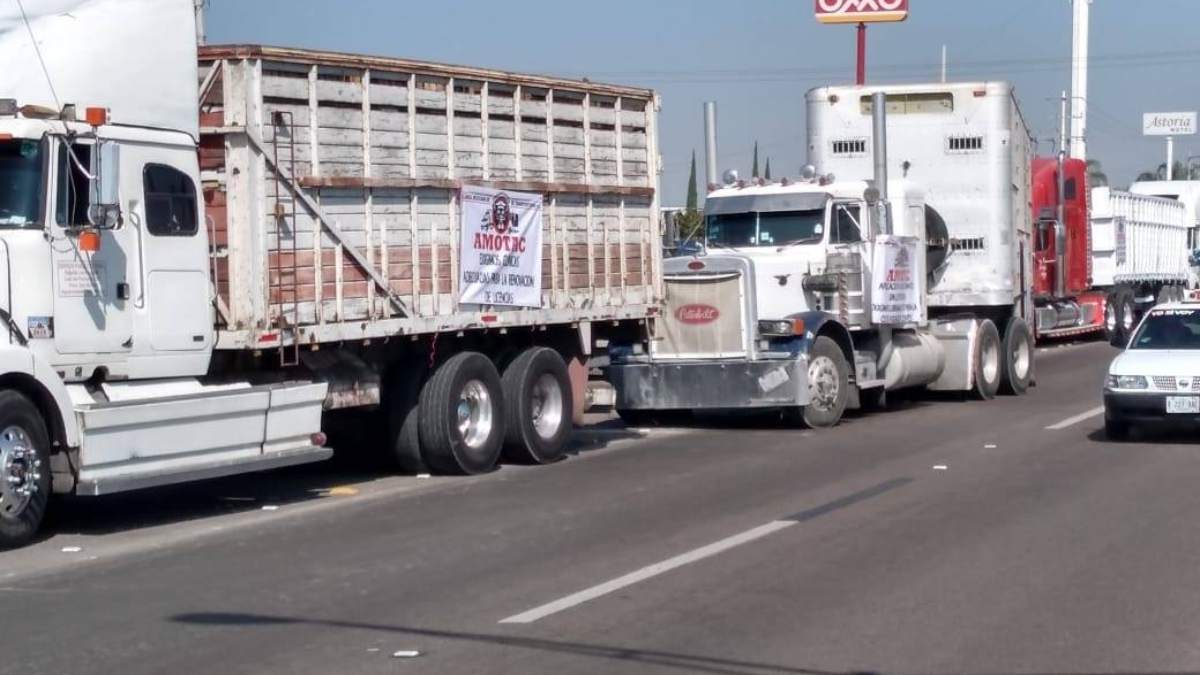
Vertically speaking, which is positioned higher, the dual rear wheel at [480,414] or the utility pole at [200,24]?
the utility pole at [200,24]

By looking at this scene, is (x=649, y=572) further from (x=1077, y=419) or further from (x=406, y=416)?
(x=1077, y=419)

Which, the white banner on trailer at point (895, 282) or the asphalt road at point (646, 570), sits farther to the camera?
the white banner on trailer at point (895, 282)

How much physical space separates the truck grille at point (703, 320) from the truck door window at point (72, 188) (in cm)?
812

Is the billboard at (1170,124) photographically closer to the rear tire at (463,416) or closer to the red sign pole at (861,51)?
the red sign pole at (861,51)

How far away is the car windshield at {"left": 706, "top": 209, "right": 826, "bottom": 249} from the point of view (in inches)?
791

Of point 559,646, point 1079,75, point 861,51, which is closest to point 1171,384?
point 559,646

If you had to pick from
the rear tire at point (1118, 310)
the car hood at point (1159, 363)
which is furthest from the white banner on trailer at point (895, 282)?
the rear tire at point (1118, 310)

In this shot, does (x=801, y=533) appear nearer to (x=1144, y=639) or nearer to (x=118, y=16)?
(x=1144, y=639)

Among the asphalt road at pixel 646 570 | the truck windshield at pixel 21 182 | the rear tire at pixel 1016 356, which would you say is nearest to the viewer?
the asphalt road at pixel 646 570

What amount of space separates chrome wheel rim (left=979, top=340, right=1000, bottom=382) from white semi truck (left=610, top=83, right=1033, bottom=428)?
3 centimetres

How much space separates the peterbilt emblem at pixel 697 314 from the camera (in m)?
18.7

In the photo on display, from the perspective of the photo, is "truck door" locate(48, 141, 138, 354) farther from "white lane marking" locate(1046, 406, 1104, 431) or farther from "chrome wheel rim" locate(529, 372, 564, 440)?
"white lane marking" locate(1046, 406, 1104, 431)

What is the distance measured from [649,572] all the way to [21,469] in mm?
4297

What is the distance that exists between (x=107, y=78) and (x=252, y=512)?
3495 millimetres
